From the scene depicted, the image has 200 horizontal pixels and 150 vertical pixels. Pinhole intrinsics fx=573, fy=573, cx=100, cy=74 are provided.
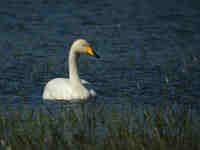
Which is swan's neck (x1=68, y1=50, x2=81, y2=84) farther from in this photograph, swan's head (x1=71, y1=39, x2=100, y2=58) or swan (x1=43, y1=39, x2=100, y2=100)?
swan's head (x1=71, y1=39, x2=100, y2=58)

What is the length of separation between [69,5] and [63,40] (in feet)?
16.3

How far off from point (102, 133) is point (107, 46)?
7.85 m

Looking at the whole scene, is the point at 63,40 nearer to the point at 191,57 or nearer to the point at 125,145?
the point at 191,57

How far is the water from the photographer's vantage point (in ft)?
40.1

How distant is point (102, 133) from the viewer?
8539mm

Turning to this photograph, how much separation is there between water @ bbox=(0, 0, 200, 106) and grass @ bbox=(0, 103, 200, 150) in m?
1.98

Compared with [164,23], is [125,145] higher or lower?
lower

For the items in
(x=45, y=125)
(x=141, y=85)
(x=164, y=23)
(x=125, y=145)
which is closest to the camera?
(x=125, y=145)

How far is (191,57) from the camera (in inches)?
587

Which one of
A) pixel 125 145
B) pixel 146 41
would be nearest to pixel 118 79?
pixel 146 41

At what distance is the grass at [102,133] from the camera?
7.13m

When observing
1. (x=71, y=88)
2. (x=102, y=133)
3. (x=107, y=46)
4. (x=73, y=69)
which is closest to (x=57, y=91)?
Answer: (x=71, y=88)

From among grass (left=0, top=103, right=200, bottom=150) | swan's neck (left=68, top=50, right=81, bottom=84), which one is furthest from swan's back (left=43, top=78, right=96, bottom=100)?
grass (left=0, top=103, right=200, bottom=150)

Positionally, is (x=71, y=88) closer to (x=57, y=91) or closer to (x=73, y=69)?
(x=57, y=91)
